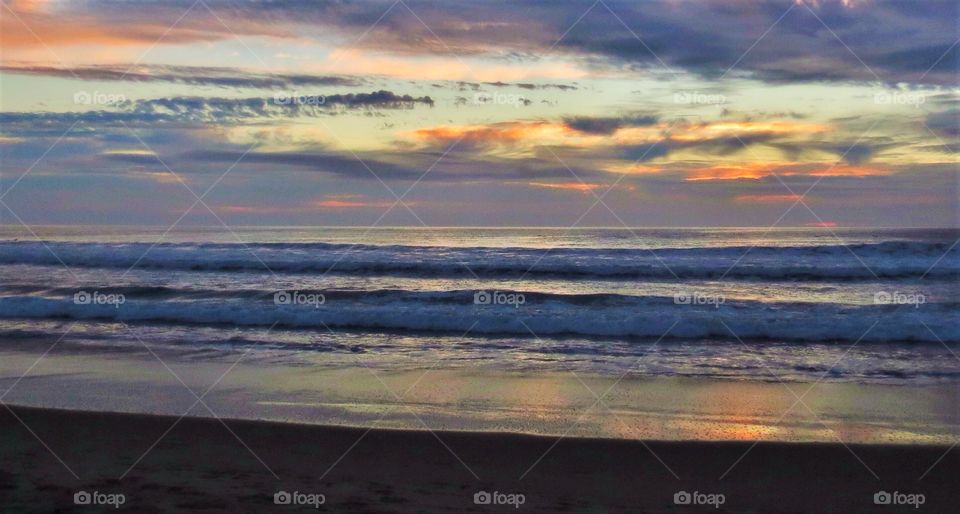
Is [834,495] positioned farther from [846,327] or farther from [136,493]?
[846,327]

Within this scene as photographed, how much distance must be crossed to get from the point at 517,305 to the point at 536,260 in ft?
27.2

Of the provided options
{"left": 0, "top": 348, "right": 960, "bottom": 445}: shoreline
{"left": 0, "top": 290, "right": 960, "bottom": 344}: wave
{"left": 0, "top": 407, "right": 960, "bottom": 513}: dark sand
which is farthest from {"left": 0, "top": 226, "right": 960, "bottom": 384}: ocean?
{"left": 0, "top": 407, "right": 960, "bottom": 513}: dark sand

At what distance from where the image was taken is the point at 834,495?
580 cm

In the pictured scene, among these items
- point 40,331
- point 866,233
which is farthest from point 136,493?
point 866,233

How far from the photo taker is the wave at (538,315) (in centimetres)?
1402

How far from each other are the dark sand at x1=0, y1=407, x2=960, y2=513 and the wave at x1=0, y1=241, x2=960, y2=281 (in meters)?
15.1

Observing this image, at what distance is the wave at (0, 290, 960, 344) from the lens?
14023 mm

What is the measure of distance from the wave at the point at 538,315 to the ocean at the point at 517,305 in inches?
2.2

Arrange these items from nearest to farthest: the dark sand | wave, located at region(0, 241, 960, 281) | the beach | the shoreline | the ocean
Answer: the dark sand < the beach < the shoreline < the ocean < wave, located at region(0, 241, 960, 281)

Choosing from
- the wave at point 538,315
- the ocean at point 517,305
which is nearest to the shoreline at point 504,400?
the ocean at point 517,305

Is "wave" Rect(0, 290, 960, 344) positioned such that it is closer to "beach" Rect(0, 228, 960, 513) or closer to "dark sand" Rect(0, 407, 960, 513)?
"beach" Rect(0, 228, 960, 513)

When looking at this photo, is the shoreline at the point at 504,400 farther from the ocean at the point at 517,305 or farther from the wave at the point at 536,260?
the wave at the point at 536,260

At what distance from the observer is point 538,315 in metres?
15.5

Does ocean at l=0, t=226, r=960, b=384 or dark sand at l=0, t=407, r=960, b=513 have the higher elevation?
ocean at l=0, t=226, r=960, b=384
